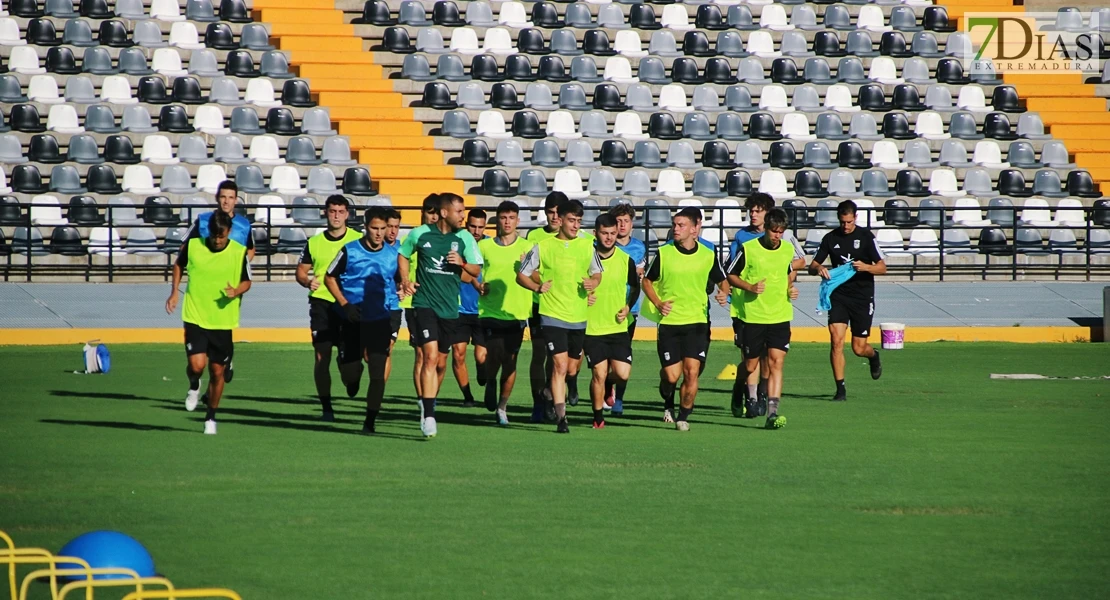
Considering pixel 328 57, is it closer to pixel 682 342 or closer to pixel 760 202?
pixel 760 202

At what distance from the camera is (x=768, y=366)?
43.4 feet

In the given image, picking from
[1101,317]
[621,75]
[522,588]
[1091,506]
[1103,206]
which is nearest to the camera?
[522,588]

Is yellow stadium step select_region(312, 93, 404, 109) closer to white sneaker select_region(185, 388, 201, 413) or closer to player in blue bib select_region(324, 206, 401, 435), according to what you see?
white sneaker select_region(185, 388, 201, 413)

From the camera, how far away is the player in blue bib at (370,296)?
1230cm

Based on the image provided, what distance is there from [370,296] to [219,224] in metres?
1.46

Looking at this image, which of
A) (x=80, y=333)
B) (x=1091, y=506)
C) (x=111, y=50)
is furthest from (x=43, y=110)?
(x=1091, y=506)

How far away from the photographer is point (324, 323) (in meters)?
13.6

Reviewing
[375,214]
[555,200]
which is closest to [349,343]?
[375,214]

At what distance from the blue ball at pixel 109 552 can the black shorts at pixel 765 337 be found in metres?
8.13

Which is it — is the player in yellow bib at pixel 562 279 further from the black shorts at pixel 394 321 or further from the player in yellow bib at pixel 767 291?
the player in yellow bib at pixel 767 291

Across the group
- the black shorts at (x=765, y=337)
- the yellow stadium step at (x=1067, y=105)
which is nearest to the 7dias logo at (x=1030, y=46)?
the yellow stadium step at (x=1067, y=105)

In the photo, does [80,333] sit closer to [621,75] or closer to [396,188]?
[396,188]

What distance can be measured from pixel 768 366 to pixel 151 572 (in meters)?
8.04

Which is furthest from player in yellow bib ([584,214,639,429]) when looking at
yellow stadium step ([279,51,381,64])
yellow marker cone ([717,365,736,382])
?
yellow stadium step ([279,51,381,64])
